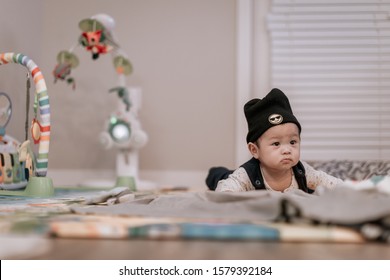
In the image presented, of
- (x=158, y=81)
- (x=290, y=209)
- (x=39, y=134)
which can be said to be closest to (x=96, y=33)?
(x=158, y=81)

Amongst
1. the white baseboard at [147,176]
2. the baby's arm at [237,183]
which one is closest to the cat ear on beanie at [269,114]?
the baby's arm at [237,183]

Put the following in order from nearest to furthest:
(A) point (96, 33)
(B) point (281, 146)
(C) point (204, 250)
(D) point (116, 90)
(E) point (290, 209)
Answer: (C) point (204, 250) < (E) point (290, 209) < (B) point (281, 146) < (A) point (96, 33) < (D) point (116, 90)

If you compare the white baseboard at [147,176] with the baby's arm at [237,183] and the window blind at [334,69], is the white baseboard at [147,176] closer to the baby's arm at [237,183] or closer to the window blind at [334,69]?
the window blind at [334,69]

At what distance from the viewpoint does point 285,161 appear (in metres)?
1.46

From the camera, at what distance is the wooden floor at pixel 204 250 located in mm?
666

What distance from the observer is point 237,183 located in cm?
150

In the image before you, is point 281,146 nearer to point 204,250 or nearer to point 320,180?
point 320,180

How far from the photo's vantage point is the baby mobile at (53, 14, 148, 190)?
7.66ft

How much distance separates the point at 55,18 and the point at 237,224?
2.40 m

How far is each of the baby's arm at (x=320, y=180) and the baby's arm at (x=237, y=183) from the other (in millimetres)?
201

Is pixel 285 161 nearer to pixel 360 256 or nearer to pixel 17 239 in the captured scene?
pixel 360 256

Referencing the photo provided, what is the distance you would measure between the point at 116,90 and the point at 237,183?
1.17m

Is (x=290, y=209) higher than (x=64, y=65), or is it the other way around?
(x=64, y=65)

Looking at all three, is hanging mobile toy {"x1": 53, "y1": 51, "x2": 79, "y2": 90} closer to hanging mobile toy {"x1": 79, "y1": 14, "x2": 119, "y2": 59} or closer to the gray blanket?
hanging mobile toy {"x1": 79, "y1": 14, "x2": 119, "y2": 59}
